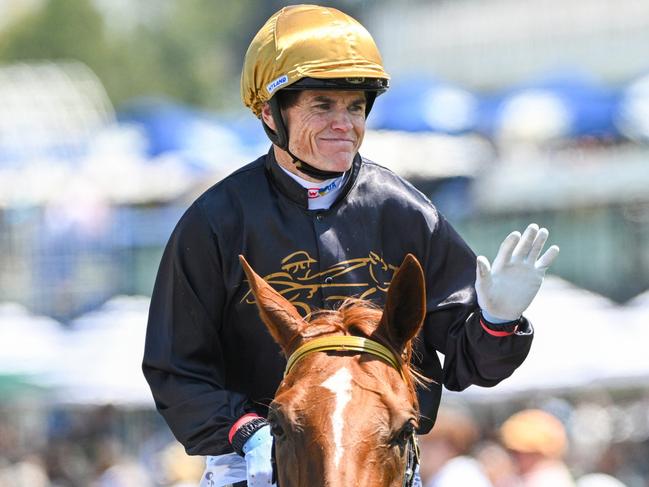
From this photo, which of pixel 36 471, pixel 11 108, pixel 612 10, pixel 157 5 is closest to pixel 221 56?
pixel 157 5

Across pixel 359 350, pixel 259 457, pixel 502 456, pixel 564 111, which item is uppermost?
pixel 564 111

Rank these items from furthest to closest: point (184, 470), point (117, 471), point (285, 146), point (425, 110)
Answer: point (425, 110) < point (117, 471) < point (184, 470) < point (285, 146)

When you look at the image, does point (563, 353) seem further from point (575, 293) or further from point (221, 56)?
point (221, 56)

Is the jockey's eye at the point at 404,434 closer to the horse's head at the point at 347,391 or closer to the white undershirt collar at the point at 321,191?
the horse's head at the point at 347,391

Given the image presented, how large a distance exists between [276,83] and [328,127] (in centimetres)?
26

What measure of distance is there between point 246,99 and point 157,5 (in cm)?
8873

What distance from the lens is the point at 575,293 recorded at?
20.4 m

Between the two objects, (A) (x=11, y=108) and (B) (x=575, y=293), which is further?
(A) (x=11, y=108)

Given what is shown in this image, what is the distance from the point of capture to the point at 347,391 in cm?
472

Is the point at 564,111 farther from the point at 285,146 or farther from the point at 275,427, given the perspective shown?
the point at 275,427

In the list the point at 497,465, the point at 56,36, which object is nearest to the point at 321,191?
the point at 497,465

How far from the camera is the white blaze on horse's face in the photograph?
4.56 m

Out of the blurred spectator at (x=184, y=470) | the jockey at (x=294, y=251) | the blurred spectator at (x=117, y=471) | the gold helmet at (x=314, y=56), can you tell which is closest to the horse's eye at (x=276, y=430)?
the jockey at (x=294, y=251)

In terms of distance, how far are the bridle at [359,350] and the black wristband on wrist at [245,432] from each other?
1.27ft
